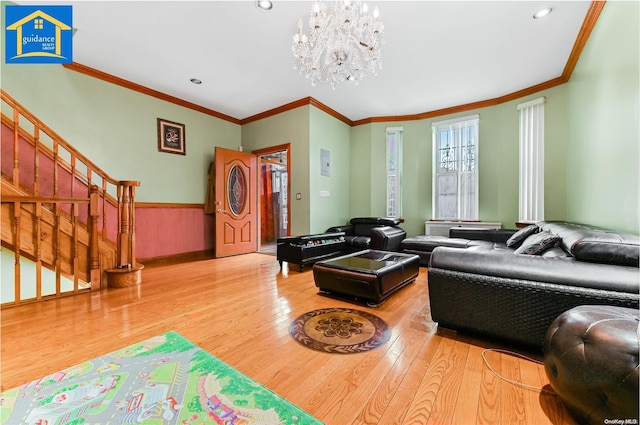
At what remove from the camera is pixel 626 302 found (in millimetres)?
1258

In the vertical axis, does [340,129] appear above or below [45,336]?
above

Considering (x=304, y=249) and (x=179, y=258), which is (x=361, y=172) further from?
(x=179, y=258)

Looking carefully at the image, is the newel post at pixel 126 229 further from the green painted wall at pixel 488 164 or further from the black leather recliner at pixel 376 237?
the green painted wall at pixel 488 164

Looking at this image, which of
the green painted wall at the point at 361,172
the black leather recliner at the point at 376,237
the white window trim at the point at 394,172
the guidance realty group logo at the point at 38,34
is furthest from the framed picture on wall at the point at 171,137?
the white window trim at the point at 394,172

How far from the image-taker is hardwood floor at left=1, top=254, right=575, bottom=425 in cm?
119

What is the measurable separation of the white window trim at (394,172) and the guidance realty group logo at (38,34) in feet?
16.6

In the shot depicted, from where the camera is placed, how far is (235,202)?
17.0 feet

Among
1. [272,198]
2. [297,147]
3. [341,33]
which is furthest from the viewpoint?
[272,198]

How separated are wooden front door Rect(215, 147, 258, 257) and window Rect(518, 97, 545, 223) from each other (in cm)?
500

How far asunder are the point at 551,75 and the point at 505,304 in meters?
4.08

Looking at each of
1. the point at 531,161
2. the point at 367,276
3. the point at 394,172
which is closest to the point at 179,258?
the point at 367,276

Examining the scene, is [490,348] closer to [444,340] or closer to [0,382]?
[444,340]

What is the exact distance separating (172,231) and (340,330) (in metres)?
3.89

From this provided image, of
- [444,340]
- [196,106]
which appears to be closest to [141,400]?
[444,340]
